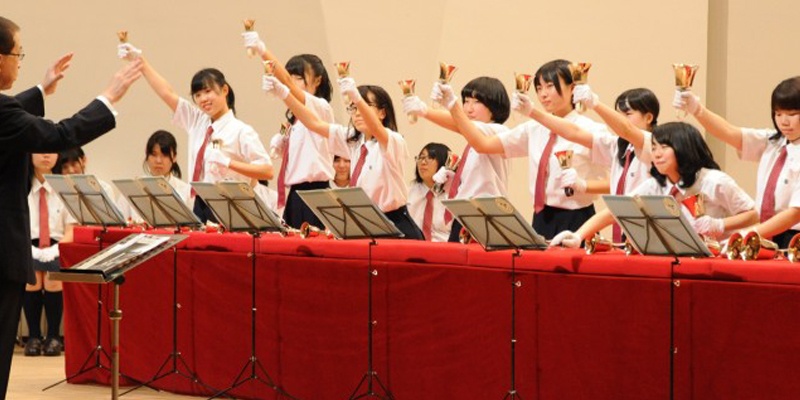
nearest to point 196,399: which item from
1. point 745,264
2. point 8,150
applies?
point 8,150

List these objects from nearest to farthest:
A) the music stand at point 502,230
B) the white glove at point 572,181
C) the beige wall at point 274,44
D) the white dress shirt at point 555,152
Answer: the music stand at point 502,230, the white glove at point 572,181, the white dress shirt at point 555,152, the beige wall at point 274,44

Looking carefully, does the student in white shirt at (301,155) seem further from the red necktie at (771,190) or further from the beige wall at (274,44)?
the red necktie at (771,190)

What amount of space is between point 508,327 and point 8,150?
2039mm

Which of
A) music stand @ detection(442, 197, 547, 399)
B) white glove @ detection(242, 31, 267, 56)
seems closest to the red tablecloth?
music stand @ detection(442, 197, 547, 399)

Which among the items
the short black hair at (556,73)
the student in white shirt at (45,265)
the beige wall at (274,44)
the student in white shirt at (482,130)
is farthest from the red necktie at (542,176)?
the student in white shirt at (45,265)

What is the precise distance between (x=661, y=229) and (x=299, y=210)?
11.5 feet

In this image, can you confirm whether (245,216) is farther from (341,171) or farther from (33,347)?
(33,347)

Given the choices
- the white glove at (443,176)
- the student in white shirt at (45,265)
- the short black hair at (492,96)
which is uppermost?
the short black hair at (492,96)

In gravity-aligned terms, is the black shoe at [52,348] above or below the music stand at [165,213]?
below

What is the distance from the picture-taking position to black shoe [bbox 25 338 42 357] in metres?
8.49

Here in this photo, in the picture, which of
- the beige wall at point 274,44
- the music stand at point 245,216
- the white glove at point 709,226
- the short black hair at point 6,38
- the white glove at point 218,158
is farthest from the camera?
the beige wall at point 274,44

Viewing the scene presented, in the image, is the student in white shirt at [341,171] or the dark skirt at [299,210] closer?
the dark skirt at [299,210]

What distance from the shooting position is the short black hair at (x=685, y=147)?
16.5 feet

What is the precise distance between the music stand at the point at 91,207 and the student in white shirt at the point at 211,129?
0.72 metres
